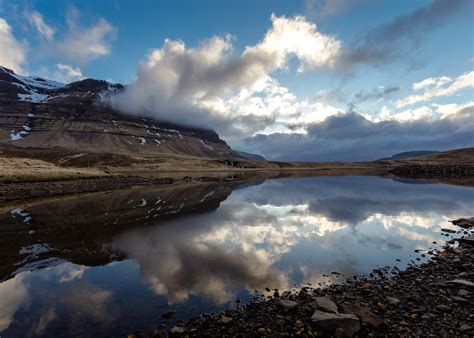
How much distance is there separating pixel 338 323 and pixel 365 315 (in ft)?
4.62

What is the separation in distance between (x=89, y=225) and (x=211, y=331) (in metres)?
25.8

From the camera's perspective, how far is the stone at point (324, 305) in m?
12.4

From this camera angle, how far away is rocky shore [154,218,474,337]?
11289mm

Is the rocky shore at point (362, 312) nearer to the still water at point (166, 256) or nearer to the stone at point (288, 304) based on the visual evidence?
the stone at point (288, 304)

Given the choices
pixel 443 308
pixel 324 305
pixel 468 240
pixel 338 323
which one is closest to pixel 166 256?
pixel 324 305

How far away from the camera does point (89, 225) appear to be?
3272 cm

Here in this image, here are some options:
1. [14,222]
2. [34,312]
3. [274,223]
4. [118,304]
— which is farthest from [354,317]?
[14,222]

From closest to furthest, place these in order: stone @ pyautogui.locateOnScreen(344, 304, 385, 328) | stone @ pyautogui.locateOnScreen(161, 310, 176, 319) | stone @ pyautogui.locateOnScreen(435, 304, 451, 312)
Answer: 1. stone @ pyautogui.locateOnScreen(344, 304, 385, 328)
2. stone @ pyautogui.locateOnScreen(435, 304, 451, 312)
3. stone @ pyautogui.locateOnScreen(161, 310, 176, 319)

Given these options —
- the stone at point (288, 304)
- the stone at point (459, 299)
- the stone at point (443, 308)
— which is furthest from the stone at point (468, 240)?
the stone at point (288, 304)

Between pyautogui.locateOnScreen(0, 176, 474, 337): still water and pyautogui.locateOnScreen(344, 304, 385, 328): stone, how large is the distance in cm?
466

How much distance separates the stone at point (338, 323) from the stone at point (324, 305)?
0.65m

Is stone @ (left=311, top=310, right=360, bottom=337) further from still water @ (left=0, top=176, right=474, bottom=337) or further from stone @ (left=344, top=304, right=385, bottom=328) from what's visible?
still water @ (left=0, top=176, right=474, bottom=337)

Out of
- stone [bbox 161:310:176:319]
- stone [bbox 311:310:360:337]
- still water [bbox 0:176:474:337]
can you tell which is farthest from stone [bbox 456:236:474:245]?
stone [bbox 161:310:176:319]

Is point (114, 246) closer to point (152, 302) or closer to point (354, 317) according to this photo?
point (152, 302)
